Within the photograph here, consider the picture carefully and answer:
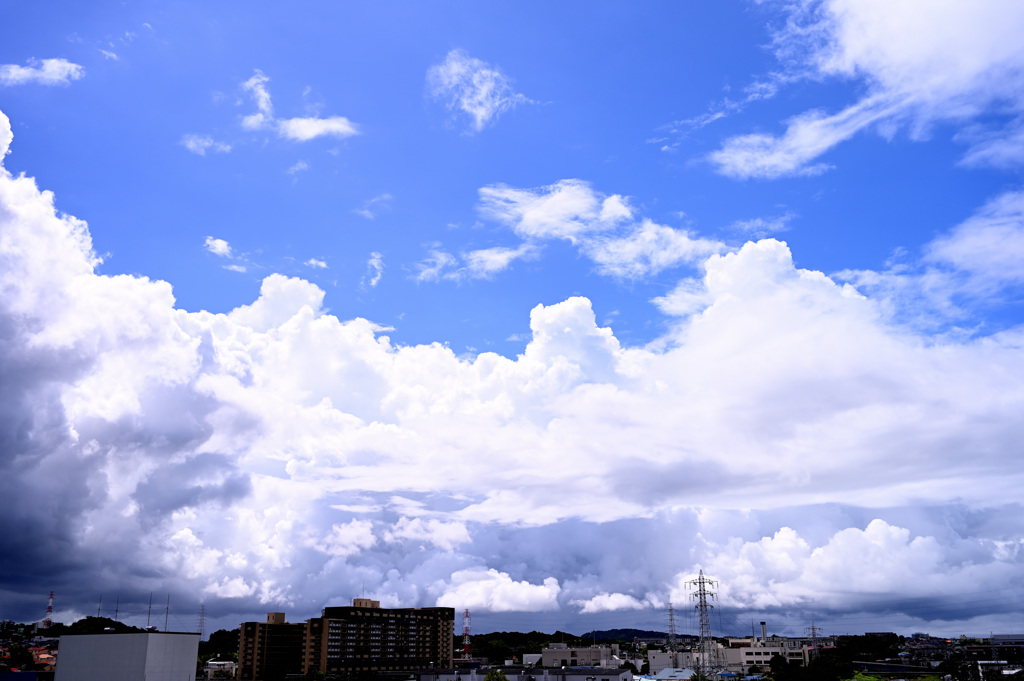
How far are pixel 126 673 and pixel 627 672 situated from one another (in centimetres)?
9056

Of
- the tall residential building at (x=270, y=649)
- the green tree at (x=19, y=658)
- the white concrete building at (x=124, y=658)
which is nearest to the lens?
the white concrete building at (x=124, y=658)

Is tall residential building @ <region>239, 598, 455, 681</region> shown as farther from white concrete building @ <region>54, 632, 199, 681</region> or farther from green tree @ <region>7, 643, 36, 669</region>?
white concrete building @ <region>54, 632, 199, 681</region>

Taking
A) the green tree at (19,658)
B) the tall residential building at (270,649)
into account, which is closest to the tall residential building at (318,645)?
the tall residential building at (270,649)

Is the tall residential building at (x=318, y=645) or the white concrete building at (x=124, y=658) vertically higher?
the white concrete building at (x=124, y=658)

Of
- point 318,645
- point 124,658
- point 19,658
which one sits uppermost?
point 124,658

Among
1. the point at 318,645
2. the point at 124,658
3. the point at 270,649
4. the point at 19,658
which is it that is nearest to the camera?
the point at 124,658

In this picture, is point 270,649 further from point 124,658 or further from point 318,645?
point 124,658

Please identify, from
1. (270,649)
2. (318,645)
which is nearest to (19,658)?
(270,649)

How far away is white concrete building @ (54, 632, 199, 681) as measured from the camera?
295 ft

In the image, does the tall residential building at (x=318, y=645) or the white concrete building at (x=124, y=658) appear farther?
the tall residential building at (x=318, y=645)

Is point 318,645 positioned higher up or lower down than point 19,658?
higher up

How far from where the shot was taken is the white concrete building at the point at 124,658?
9000 centimetres

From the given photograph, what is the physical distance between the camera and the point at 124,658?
90.4m

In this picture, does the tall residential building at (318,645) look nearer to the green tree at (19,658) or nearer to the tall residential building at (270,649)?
the tall residential building at (270,649)
